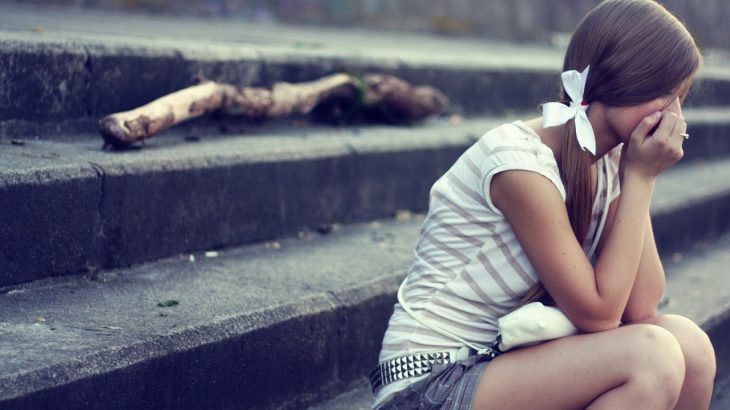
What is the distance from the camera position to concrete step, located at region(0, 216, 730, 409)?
2.12m

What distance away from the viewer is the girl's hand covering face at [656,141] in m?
2.32

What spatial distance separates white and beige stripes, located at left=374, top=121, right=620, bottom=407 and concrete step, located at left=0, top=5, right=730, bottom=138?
26.7 inches

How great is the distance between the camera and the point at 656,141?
2.31 metres

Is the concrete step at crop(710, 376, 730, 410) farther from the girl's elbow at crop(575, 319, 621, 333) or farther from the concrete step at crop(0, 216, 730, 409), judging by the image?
the girl's elbow at crop(575, 319, 621, 333)

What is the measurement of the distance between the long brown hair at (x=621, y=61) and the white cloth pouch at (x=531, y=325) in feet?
0.34

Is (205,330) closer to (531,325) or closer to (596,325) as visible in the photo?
(531,325)

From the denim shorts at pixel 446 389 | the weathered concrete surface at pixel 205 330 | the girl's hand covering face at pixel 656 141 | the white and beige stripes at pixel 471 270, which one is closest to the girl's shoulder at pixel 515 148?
the white and beige stripes at pixel 471 270

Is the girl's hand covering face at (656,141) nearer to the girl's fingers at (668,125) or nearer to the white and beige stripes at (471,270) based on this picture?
the girl's fingers at (668,125)

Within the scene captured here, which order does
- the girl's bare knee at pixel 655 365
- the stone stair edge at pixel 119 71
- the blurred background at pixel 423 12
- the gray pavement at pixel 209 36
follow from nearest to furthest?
the girl's bare knee at pixel 655 365, the stone stair edge at pixel 119 71, the gray pavement at pixel 209 36, the blurred background at pixel 423 12

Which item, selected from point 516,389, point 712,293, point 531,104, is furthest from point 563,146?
point 531,104

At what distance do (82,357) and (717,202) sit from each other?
4.10m

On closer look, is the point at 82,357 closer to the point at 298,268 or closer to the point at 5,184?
the point at 5,184

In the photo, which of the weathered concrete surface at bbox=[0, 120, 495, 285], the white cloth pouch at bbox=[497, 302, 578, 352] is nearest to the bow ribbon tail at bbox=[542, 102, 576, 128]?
the white cloth pouch at bbox=[497, 302, 578, 352]

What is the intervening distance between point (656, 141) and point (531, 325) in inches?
22.1
